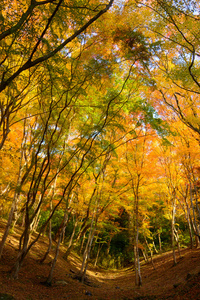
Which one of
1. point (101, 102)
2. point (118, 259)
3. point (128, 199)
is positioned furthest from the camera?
point (118, 259)

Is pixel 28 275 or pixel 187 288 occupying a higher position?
pixel 187 288

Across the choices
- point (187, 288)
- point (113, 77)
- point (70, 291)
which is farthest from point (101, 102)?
point (70, 291)

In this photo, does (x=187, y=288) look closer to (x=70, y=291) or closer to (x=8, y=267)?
(x=70, y=291)

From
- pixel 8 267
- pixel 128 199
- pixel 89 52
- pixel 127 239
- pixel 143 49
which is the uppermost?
pixel 89 52

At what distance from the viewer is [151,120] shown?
230 inches

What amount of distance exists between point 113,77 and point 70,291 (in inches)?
273

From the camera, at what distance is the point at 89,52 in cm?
566

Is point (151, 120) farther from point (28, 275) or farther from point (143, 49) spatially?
point (28, 275)

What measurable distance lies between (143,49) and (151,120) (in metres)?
1.96

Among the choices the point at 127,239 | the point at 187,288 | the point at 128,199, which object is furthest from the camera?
the point at 127,239

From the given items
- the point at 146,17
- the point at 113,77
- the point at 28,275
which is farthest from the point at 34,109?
the point at 28,275

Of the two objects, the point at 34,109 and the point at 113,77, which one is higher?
the point at 113,77

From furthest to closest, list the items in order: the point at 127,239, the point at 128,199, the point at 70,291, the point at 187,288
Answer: the point at 127,239
the point at 128,199
the point at 70,291
the point at 187,288

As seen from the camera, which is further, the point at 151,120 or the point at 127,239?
the point at 127,239
